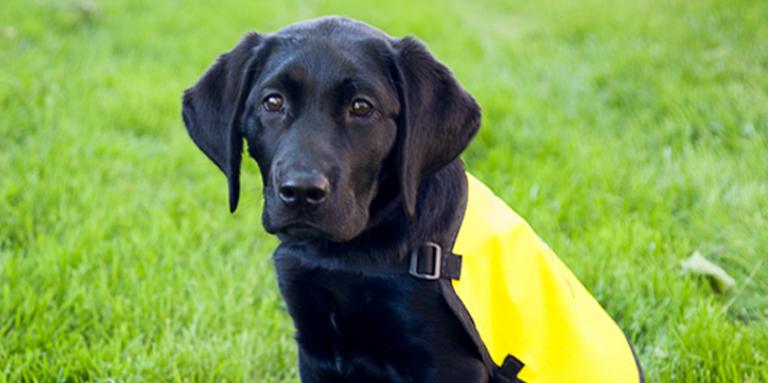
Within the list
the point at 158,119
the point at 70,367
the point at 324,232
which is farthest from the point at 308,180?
the point at 158,119

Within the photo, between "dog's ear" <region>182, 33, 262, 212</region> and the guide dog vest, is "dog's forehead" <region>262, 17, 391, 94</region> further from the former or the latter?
the guide dog vest

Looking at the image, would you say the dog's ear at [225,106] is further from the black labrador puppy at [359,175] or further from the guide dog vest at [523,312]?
the guide dog vest at [523,312]

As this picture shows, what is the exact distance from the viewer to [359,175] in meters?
2.41

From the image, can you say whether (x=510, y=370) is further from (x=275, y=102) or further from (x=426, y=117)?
(x=275, y=102)

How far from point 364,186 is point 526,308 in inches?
25.3

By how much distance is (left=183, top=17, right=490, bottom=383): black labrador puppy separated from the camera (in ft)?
7.79

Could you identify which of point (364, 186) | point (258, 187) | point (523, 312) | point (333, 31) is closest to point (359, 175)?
point (364, 186)

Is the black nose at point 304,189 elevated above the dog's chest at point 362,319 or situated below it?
above

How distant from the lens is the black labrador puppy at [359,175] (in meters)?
2.38

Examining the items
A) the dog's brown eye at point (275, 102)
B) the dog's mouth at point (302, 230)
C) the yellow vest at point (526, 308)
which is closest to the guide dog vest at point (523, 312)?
the yellow vest at point (526, 308)

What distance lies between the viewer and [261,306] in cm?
349

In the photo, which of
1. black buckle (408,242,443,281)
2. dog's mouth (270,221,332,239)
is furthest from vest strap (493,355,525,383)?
dog's mouth (270,221,332,239)

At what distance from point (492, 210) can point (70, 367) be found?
1.62 metres

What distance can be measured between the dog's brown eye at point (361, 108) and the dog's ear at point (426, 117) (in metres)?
0.12
